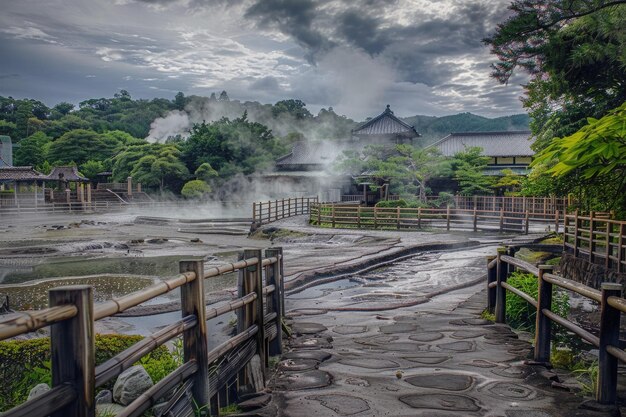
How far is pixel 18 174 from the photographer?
4219 centimetres

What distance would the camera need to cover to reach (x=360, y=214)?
92.5 feet

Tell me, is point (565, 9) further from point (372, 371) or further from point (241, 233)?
point (241, 233)

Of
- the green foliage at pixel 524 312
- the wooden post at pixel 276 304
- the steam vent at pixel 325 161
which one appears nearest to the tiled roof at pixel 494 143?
the steam vent at pixel 325 161

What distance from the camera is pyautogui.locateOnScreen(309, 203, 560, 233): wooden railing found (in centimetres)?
2653

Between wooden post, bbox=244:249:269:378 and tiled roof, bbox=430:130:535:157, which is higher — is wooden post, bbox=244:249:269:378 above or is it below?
below

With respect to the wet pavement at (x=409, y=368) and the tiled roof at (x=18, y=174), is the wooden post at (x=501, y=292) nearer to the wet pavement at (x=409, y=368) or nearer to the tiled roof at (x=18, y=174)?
the wet pavement at (x=409, y=368)

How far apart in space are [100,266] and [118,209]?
30.8m

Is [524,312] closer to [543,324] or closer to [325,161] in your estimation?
[543,324]

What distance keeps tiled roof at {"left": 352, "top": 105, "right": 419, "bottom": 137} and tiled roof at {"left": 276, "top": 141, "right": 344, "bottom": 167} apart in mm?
3178

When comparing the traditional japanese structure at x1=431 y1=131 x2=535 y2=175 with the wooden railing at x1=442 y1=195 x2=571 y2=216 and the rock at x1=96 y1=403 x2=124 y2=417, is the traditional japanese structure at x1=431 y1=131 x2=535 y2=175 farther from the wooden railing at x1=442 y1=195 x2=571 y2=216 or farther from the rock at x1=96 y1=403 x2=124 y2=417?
the rock at x1=96 y1=403 x2=124 y2=417

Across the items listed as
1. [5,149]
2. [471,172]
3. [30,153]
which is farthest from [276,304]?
[30,153]

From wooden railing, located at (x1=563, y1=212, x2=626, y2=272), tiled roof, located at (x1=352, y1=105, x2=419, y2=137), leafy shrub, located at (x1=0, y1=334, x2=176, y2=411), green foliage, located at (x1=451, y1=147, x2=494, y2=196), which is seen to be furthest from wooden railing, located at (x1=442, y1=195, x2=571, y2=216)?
leafy shrub, located at (x1=0, y1=334, x2=176, y2=411)

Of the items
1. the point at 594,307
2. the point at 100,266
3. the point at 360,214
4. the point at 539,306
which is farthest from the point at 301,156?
the point at 539,306

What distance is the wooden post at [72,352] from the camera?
2.15 meters
